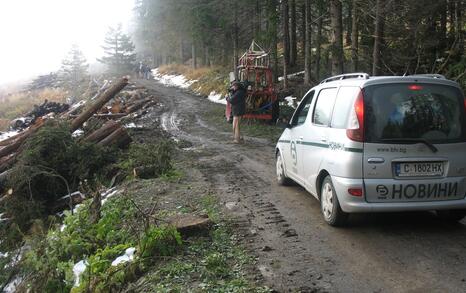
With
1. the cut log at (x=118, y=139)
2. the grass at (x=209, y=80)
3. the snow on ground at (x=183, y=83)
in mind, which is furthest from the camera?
the grass at (x=209, y=80)

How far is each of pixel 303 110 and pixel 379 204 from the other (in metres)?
2.49

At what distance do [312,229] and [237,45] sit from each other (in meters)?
28.0

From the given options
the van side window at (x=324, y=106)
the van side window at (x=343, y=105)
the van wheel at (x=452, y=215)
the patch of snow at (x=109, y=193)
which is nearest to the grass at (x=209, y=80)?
the patch of snow at (x=109, y=193)

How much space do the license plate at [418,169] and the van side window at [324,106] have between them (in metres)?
1.21

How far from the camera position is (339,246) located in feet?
17.7

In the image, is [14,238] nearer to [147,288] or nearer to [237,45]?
[147,288]

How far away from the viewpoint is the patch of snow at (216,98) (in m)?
28.3

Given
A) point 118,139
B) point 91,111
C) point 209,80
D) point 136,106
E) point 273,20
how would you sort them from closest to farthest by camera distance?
1. point 118,139
2. point 91,111
3. point 136,106
4. point 273,20
5. point 209,80

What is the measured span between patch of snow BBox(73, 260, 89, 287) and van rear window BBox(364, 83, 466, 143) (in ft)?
12.1

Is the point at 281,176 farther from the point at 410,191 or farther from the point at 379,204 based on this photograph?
the point at 410,191

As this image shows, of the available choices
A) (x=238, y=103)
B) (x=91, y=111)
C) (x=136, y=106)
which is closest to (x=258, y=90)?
(x=238, y=103)

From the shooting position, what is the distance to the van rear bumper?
17.6 feet

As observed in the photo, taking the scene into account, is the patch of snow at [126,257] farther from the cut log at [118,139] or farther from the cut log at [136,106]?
the cut log at [136,106]

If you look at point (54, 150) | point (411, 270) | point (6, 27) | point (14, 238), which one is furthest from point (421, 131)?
point (6, 27)
